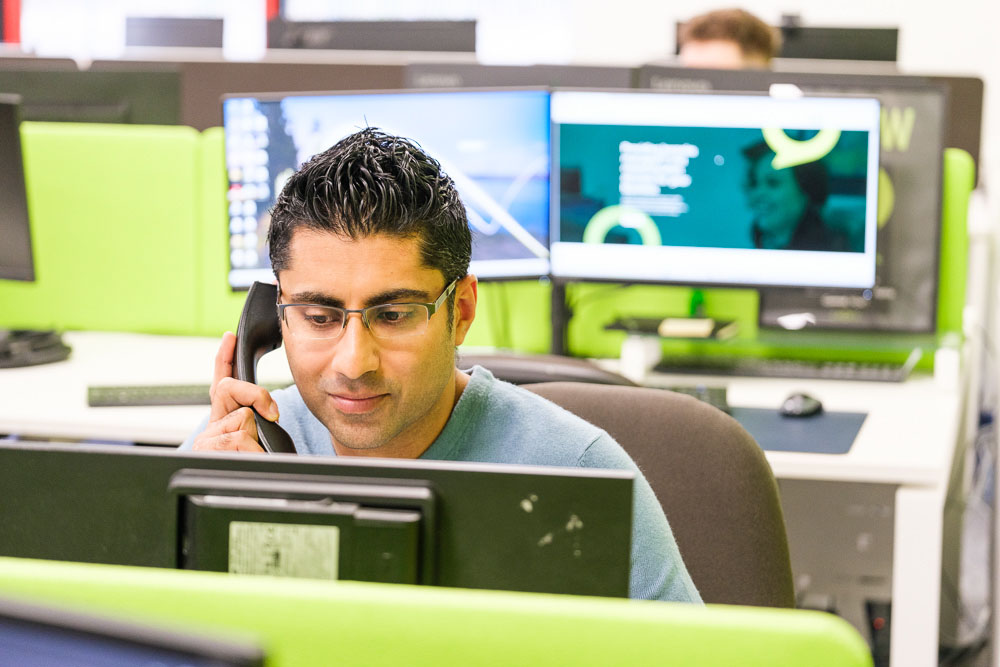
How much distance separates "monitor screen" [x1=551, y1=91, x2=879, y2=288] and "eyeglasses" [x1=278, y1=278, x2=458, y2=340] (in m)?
1.26

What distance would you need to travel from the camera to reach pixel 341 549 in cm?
63

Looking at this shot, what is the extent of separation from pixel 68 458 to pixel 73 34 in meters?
6.03

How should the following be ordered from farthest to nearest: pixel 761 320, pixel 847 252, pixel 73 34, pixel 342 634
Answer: pixel 73 34 < pixel 761 320 < pixel 847 252 < pixel 342 634

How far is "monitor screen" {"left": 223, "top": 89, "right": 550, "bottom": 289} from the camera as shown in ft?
7.37

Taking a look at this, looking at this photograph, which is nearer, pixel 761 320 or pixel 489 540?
pixel 489 540

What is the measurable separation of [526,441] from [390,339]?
160 mm

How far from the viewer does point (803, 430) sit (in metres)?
1.89

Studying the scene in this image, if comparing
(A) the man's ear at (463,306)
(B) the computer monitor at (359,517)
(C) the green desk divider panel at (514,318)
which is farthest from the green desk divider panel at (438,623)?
(C) the green desk divider panel at (514,318)

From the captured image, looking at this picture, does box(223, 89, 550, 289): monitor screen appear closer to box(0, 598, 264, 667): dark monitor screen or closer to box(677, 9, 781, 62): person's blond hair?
box(677, 9, 781, 62): person's blond hair

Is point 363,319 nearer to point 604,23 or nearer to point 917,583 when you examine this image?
point 917,583

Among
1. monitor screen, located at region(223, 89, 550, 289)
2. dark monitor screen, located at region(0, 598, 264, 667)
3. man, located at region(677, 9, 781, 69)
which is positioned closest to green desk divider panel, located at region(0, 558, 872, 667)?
dark monitor screen, located at region(0, 598, 264, 667)

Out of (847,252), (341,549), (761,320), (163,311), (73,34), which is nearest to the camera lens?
(341,549)

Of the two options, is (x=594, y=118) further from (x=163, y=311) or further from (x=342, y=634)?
(x=342, y=634)

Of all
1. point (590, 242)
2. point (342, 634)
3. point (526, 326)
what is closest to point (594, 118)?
point (590, 242)
